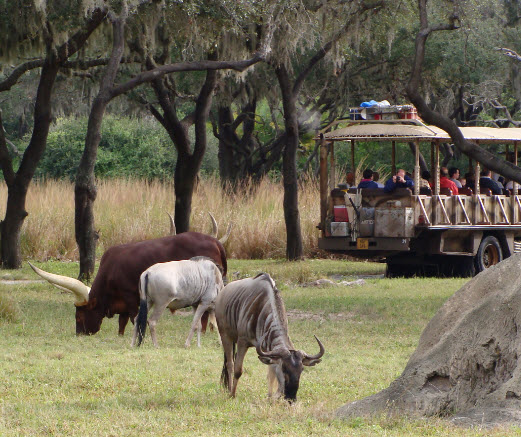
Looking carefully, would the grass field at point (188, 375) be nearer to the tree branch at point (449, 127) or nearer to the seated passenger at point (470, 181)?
the tree branch at point (449, 127)

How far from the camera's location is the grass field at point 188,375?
23.2ft

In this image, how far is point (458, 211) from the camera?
1844cm

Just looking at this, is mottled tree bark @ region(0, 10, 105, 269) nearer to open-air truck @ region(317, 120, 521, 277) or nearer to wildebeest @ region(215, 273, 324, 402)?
open-air truck @ region(317, 120, 521, 277)

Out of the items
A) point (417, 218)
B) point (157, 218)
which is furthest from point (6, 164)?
point (417, 218)

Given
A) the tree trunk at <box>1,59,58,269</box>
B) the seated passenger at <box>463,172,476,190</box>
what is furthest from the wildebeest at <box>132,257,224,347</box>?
the seated passenger at <box>463,172,476,190</box>

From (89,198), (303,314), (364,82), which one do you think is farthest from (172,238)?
(364,82)

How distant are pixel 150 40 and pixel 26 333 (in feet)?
27.0

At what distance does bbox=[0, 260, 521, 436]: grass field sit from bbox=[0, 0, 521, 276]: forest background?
148 inches

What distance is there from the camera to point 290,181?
21.8m

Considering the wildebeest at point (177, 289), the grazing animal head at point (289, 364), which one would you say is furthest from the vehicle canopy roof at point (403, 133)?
the grazing animal head at point (289, 364)

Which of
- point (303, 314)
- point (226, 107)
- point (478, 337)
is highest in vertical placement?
point (226, 107)

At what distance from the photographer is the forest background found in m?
17.8

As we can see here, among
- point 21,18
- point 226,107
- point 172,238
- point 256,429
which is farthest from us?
point 226,107

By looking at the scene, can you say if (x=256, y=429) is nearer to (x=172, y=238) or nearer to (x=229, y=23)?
(x=172, y=238)
